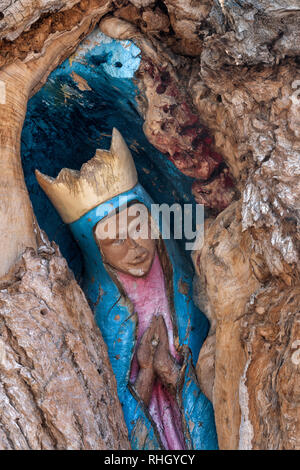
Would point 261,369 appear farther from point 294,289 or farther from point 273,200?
point 273,200

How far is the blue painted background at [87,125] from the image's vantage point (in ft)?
6.45

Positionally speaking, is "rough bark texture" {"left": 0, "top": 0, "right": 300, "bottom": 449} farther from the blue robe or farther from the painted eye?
the painted eye

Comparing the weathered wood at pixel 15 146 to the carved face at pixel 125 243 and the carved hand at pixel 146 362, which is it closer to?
the carved face at pixel 125 243

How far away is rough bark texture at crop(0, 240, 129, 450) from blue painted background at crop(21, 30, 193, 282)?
533mm

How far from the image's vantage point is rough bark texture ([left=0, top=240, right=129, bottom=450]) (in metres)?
1.38

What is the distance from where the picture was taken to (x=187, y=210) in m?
2.13

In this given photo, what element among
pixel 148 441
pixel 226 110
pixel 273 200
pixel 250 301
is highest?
pixel 226 110

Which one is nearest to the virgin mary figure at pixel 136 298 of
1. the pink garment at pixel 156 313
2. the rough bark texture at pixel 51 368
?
the pink garment at pixel 156 313

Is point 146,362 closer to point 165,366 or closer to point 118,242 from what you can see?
point 165,366

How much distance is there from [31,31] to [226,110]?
711 mm

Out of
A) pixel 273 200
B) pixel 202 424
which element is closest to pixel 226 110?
pixel 273 200

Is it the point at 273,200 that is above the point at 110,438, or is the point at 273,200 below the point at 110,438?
above

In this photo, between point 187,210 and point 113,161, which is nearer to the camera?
point 113,161

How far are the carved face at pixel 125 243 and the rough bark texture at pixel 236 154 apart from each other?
212 millimetres
